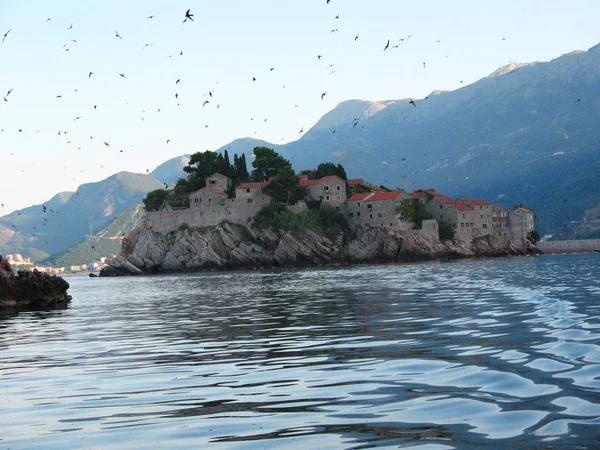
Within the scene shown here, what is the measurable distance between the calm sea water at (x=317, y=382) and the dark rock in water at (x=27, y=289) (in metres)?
15.6

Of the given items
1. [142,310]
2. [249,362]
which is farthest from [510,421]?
[142,310]

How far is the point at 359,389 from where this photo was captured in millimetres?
14125

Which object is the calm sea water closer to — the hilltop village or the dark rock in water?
the dark rock in water

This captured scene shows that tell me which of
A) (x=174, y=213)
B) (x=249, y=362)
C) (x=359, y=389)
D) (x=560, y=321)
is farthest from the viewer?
(x=174, y=213)

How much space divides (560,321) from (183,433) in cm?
1594

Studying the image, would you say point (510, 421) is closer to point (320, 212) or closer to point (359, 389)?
point (359, 389)

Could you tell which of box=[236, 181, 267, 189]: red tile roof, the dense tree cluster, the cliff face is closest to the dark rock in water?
the cliff face

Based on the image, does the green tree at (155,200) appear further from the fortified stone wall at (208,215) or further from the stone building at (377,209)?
the stone building at (377,209)

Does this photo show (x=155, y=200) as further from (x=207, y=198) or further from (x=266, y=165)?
(x=266, y=165)

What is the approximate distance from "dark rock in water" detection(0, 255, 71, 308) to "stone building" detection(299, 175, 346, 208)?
85.7m

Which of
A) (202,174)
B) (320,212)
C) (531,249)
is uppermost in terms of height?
(202,174)

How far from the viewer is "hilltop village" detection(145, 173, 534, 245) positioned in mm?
126938

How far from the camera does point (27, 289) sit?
4569cm

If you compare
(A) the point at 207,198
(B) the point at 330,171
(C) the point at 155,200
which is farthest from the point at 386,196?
(C) the point at 155,200
